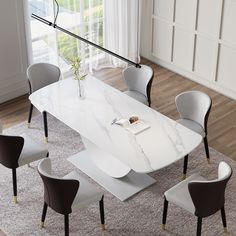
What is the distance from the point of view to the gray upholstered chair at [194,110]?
542cm

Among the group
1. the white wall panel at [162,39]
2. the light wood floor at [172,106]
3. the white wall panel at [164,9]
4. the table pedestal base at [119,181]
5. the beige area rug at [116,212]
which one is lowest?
the light wood floor at [172,106]

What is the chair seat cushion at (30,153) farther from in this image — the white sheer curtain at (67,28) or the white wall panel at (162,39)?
the white wall panel at (162,39)

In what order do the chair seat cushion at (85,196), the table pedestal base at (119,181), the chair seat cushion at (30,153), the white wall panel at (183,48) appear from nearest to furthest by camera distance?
the chair seat cushion at (85,196) < the chair seat cushion at (30,153) < the table pedestal base at (119,181) < the white wall panel at (183,48)

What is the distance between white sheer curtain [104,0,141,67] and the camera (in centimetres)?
742

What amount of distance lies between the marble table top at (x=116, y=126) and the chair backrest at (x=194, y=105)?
0.38 m

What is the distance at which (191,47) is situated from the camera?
23.7 feet

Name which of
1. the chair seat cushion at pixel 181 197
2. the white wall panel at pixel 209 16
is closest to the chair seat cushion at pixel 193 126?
the chair seat cushion at pixel 181 197

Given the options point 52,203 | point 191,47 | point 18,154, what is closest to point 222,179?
point 52,203

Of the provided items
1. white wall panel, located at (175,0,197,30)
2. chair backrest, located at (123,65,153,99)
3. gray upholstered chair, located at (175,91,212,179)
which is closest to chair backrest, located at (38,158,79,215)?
gray upholstered chair, located at (175,91,212,179)

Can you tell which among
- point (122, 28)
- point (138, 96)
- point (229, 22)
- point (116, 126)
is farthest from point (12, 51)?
point (229, 22)

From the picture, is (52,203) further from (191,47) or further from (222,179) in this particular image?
(191,47)

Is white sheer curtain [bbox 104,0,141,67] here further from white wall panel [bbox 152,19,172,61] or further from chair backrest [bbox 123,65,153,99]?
chair backrest [bbox 123,65,153,99]

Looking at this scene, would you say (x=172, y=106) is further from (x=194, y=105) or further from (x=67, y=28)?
(x=67, y=28)

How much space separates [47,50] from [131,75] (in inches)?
60.6
